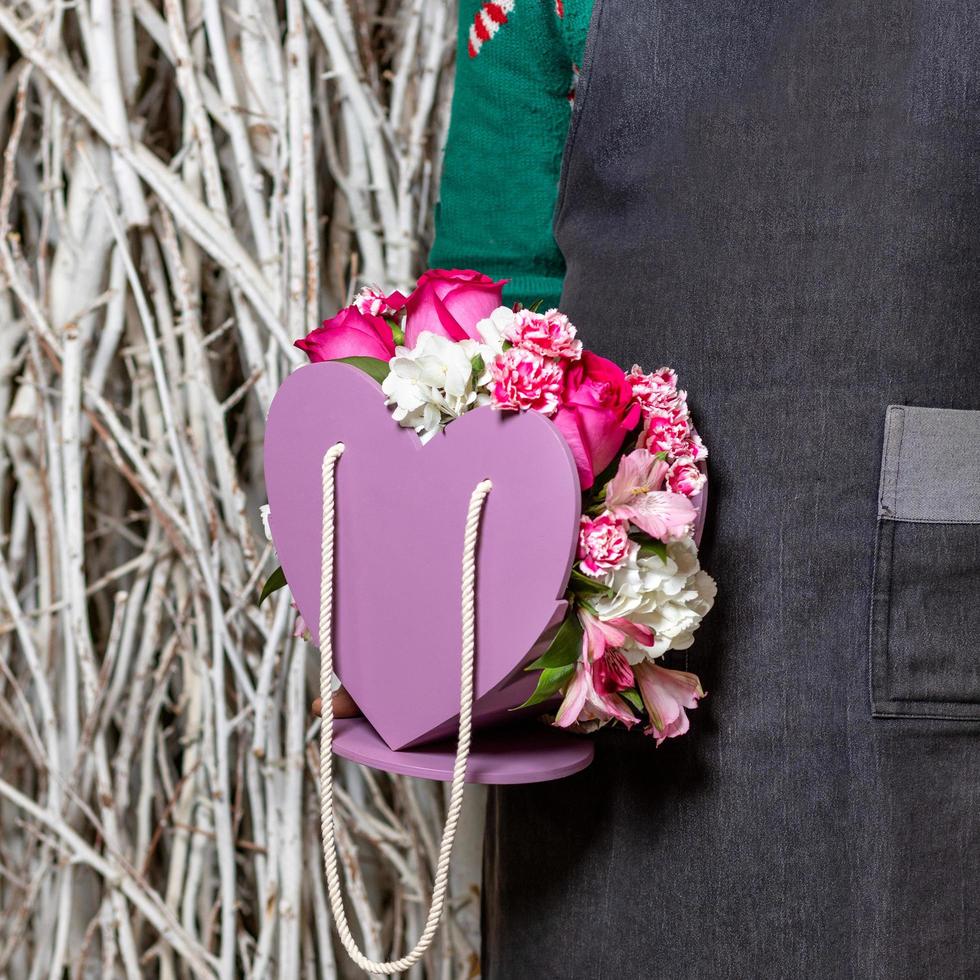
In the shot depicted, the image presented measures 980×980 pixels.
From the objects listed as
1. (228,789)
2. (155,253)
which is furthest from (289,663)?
(155,253)

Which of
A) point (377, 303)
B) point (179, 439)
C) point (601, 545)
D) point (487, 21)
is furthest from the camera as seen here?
point (179, 439)

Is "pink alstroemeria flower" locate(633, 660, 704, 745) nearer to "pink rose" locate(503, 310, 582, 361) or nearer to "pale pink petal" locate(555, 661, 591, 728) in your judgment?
"pale pink petal" locate(555, 661, 591, 728)

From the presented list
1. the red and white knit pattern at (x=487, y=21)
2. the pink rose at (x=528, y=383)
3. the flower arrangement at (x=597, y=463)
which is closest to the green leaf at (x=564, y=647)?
the flower arrangement at (x=597, y=463)

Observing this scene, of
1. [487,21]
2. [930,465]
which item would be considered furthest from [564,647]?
[487,21]

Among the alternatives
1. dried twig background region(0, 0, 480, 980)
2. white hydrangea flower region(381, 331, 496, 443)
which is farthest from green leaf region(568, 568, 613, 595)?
dried twig background region(0, 0, 480, 980)

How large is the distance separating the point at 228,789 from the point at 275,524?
0.52 metres

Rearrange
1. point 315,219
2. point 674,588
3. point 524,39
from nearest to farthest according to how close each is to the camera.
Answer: point 674,588, point 524,39, point 315,219

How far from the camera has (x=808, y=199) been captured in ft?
1.95

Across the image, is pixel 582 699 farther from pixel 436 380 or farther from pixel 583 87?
pixel 583 87

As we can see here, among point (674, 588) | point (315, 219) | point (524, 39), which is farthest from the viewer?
point (315, 219)

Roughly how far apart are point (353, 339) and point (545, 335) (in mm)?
137

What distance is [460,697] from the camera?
0.55m

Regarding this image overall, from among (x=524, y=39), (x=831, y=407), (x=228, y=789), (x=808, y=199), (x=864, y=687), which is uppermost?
(x=524, y=39)

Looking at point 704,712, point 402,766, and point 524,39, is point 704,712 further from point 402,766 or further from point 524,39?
point 524,39
